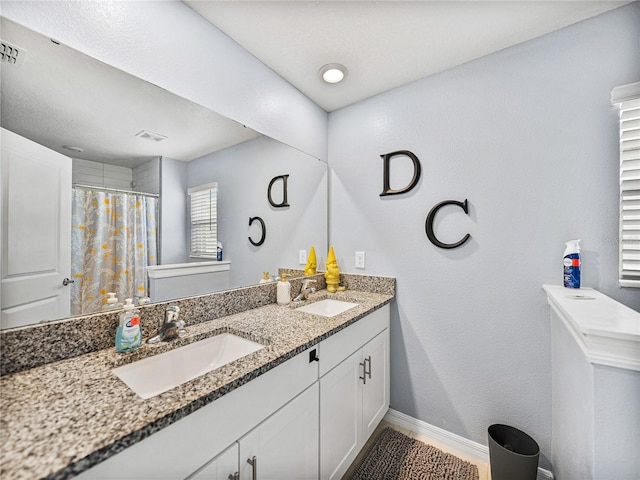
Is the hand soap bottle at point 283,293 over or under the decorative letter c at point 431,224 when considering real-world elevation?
under

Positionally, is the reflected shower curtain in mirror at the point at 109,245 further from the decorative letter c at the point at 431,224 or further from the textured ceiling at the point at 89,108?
the decorative letter c at the point at 431,224

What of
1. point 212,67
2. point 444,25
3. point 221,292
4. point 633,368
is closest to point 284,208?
point 221,292

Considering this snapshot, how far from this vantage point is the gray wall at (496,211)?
1.30 m

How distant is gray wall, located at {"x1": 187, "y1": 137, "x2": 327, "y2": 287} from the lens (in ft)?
4.94

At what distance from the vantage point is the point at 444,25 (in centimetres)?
136

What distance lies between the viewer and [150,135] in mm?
1209

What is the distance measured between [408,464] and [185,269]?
5.22 ft

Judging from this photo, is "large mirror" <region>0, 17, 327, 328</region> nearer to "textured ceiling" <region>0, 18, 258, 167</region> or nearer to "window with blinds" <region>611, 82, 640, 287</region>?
"textured ceiling" <region>0, 18, 258, 167</region>

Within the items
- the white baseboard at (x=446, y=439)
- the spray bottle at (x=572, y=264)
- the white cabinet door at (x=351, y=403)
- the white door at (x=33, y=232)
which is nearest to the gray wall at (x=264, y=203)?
the white door at (x=33, y=232)

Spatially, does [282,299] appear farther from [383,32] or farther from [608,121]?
[608,121]

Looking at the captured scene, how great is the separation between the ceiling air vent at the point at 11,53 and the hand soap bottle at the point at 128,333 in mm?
855

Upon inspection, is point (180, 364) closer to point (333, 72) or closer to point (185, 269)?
point (185, 269)

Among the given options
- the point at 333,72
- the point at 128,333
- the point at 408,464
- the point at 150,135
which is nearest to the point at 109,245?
the point at 128,333

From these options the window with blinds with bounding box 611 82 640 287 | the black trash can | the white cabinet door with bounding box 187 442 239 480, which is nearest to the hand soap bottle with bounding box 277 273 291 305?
the white cabinet door with bounding box 187 442 239 480
